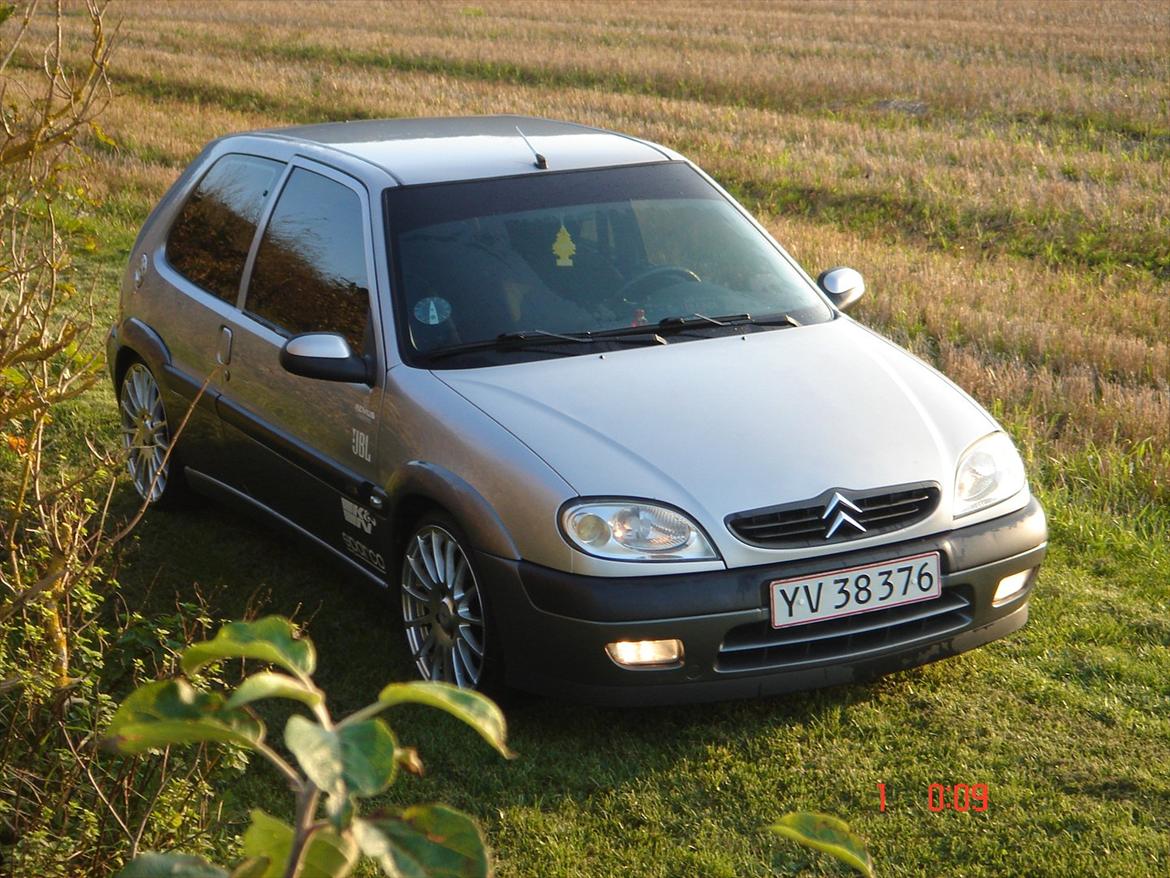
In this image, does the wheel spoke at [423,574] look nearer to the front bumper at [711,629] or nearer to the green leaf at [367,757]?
the front bumper at [711,629]

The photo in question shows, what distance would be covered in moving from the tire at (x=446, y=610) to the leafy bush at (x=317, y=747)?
3.29 metres

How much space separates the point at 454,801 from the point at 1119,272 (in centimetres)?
1036

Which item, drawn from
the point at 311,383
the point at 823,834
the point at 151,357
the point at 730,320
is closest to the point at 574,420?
the point at 730,320

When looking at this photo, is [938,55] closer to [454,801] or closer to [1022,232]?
[1022,232]

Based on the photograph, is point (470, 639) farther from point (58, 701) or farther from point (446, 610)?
point (58, 701)

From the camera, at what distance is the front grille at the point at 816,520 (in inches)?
165

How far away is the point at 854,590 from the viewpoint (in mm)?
4242

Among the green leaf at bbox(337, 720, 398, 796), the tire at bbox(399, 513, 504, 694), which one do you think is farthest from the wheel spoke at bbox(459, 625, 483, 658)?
the green leaf at bbox(337, 720, 398, 796)

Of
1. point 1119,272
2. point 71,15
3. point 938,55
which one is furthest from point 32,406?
point 71,15

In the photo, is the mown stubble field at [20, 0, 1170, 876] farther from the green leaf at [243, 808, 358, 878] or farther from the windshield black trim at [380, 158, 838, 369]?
the green leaf at [243, 808, 358, 878]

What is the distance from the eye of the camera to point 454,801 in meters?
4.18

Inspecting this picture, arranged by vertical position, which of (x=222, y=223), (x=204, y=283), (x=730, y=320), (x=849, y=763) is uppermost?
(x=222, y=223)

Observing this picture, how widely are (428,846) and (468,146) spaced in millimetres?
4901

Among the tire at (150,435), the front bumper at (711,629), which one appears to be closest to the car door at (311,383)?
the tire at (150,435)
